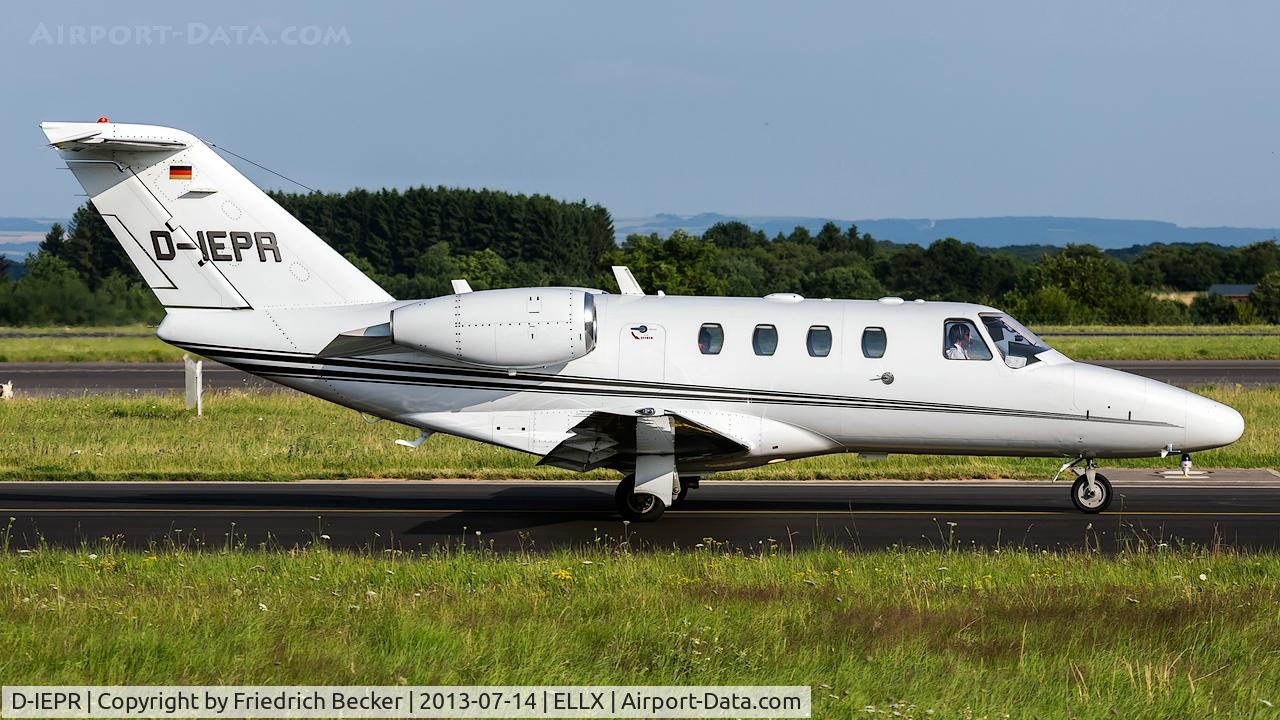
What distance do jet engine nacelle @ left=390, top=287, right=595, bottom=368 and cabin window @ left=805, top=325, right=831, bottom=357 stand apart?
2646 mm

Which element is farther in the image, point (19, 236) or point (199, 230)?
point (19, 236)

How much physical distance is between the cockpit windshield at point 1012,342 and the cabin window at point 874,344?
1.29 metres

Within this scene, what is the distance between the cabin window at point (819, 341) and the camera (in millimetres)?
17156

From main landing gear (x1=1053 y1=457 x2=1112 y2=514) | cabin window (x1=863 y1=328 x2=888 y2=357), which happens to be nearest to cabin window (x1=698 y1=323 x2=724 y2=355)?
cabin window (x1=863 y1=328 x2=888 y2=357)

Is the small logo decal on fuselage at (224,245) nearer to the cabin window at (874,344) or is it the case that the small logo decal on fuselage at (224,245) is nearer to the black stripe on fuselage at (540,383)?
the black stripe on fuselage at (540,383)

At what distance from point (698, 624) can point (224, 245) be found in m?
9.69

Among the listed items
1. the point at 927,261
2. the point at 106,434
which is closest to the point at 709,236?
the point at 927,261

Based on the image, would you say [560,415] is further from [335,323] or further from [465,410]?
[335,323]

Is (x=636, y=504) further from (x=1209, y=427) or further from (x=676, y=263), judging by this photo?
(x=676, y=263)

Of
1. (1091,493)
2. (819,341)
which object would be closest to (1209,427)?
(1091,493)

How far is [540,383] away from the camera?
17.2 m

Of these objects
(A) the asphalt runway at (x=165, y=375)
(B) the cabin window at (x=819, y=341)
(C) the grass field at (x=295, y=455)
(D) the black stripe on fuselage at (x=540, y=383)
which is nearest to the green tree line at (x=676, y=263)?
(A) the asphalt runway at (x=165, y=375)

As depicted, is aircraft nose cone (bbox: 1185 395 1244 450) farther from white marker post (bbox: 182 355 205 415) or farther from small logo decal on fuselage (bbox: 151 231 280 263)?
white marker post (bbox: 182 355 205 415)

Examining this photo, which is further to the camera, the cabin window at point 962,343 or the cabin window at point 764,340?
the cabin window at point 962,343
